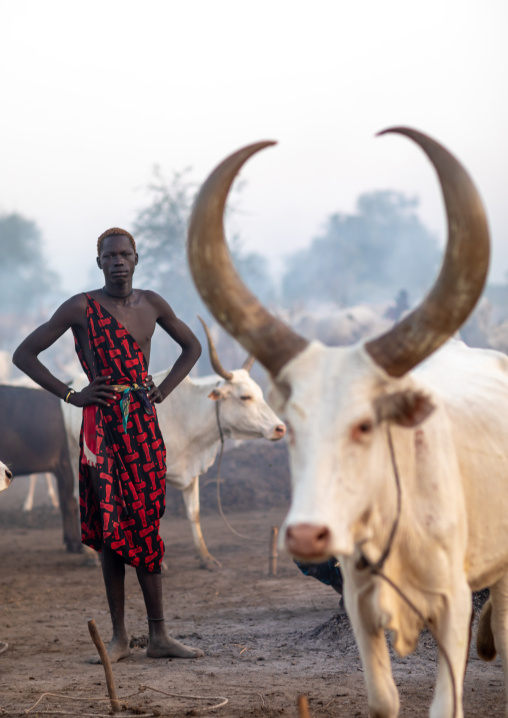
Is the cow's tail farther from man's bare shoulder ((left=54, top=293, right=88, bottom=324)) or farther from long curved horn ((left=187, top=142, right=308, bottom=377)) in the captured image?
man's bare shoulder ((left=54, top=293, right=88, bottom=324))

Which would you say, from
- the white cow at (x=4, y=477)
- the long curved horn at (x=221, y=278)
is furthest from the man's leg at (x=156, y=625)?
the long curved horn at (x=221, y=278)

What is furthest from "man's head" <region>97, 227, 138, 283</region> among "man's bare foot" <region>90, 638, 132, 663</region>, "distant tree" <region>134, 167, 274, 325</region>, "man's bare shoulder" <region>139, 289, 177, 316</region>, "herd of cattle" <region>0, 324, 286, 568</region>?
"distant tree" <region>134, 167, 274, 325</region>

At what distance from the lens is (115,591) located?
153 inches

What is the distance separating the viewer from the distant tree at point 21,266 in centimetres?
4634

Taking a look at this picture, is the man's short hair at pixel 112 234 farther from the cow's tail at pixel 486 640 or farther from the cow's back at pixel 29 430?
the cow's back at pixel 29 430

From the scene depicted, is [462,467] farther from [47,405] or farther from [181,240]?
[181,240]

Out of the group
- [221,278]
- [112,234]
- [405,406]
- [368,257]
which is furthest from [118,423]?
[368,257]

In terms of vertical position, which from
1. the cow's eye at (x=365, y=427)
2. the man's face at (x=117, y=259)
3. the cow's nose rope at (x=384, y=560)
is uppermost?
the man's face at (x=117, y=259)

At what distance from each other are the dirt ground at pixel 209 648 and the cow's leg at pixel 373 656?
689mm

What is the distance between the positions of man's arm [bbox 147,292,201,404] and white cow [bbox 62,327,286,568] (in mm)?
2644

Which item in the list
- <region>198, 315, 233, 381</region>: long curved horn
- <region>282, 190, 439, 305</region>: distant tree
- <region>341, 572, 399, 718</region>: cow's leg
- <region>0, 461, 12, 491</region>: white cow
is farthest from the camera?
<region>282, 190, 439, 305</region>: distant tree

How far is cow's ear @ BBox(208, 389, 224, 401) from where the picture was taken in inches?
263

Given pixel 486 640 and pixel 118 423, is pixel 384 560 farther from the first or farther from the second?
pixel 118 423

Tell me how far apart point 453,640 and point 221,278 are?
4.09 ft
